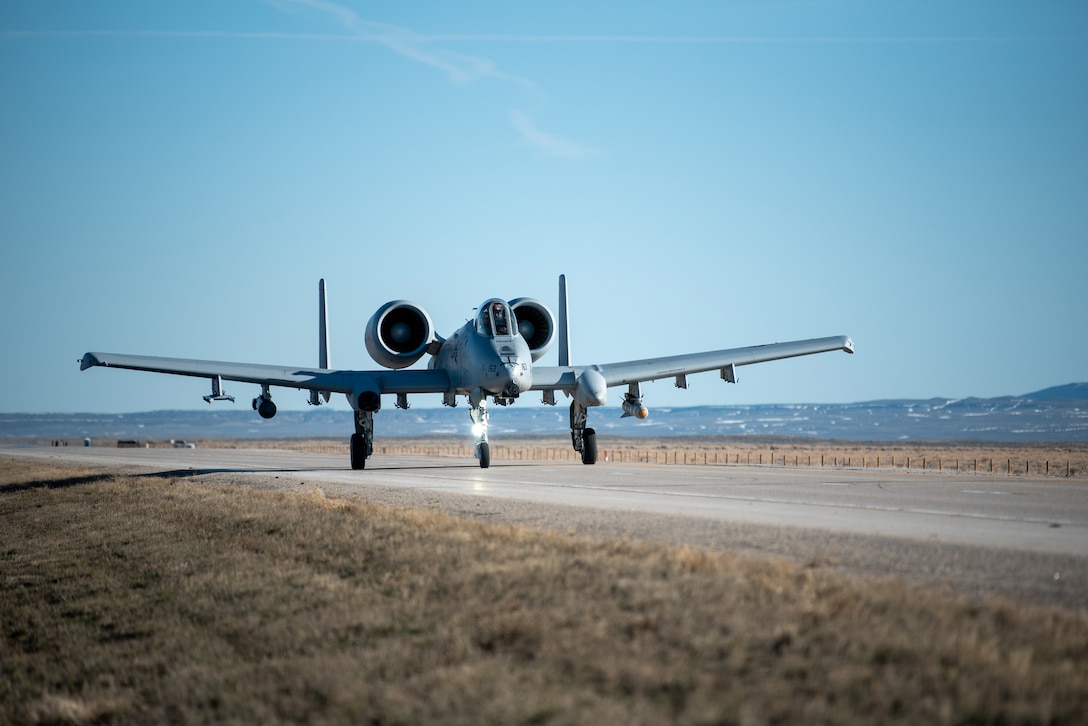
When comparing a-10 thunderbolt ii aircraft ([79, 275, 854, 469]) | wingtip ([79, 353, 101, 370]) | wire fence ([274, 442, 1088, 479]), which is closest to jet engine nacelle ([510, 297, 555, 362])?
a-10 thunderbolt ii aircraft ([79, 275, 854, 469])

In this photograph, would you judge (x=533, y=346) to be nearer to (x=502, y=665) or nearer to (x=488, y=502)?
(x=488, y=502)

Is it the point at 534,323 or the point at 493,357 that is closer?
the point at 493,357

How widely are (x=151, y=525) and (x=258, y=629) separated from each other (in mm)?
10503

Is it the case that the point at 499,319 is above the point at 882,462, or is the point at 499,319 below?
above

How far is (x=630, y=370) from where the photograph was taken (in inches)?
1508

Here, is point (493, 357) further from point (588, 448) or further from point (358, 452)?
point (588, 448)

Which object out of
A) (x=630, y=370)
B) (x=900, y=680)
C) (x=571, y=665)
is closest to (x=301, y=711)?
(x=571, y=665)

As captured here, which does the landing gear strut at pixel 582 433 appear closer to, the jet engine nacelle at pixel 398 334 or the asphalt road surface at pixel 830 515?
the jet engine nacelle at pixel 398 334

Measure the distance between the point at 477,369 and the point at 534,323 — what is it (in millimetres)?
6995

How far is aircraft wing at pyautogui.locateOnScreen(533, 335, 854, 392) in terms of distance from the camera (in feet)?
124

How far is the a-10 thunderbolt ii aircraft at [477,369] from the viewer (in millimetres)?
32906

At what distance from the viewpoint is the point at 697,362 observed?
38.3m

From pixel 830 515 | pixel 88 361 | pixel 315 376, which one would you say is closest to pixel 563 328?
pixel 315 376

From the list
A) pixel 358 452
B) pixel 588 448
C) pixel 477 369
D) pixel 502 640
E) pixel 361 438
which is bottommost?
pixel 502 640
